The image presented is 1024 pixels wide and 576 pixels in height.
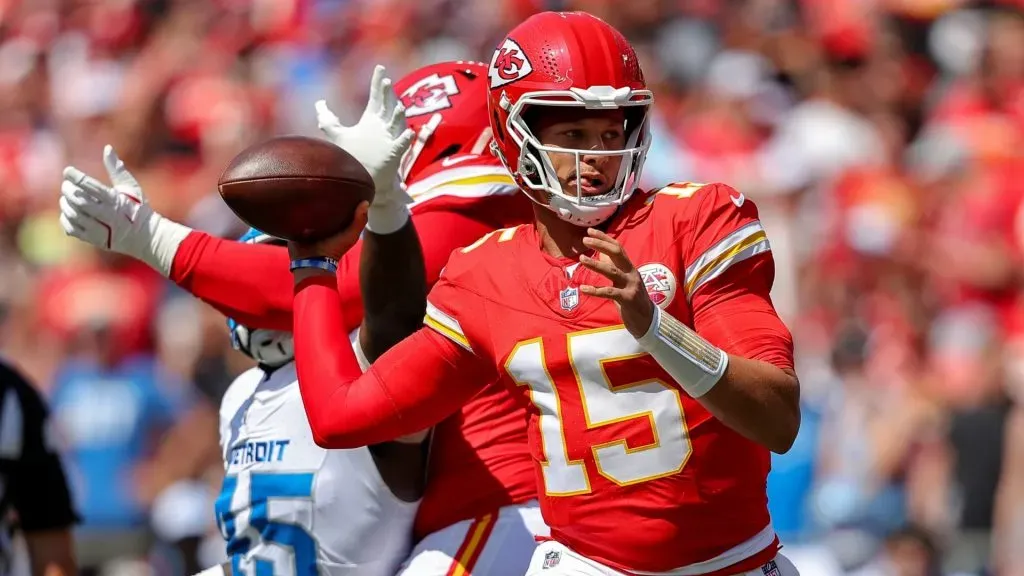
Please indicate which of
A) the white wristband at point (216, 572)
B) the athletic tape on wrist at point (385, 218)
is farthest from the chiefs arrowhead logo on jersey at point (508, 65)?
the white wristband at point (216, 572)

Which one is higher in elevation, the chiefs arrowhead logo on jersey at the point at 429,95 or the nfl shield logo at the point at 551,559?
the chiefs arrowhead logo on jersey at the point at 429,95

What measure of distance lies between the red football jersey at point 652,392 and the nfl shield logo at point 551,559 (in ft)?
0.16

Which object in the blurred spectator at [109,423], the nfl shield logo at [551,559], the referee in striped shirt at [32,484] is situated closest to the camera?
the nfl shield logo at [551,559]

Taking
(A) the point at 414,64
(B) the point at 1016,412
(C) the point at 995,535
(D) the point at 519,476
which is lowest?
(C) the point at 995,535

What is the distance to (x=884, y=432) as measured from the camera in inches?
300

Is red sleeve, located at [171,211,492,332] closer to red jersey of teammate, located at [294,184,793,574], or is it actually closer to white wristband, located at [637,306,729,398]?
red jersey of teammate, located at [294,184,793,574]

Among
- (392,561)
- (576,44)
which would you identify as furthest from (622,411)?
(392,561)

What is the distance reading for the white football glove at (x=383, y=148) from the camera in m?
3.75

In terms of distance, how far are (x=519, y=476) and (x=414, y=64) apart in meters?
6.72

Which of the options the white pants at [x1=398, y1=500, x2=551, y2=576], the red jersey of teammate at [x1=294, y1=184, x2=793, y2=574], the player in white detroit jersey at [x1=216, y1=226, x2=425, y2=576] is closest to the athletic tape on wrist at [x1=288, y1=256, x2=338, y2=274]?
the red jersey of teammate at [x1=294, y1=184, x2=793, y2=574]

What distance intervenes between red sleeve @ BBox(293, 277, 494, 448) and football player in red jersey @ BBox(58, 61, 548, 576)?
1.32 ft

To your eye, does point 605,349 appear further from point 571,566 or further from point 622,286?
point 571,566

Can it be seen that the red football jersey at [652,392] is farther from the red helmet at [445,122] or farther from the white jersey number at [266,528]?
the white jersey number at [266,528]

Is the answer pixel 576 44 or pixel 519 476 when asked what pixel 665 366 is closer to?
pixel 576 44
